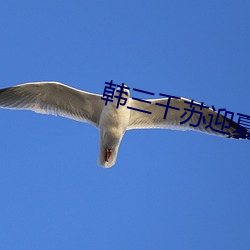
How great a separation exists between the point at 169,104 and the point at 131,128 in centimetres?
80

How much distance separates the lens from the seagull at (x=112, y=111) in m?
11.5

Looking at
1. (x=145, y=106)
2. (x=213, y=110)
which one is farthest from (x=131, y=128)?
(x=213, y=110)

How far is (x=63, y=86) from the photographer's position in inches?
461

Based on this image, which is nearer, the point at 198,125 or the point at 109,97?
the point at 109,97

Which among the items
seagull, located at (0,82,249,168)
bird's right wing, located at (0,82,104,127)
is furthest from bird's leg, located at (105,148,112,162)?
bird's right wing, located at (0,82,104,127)

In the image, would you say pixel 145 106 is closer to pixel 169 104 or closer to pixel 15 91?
pixel 169 104

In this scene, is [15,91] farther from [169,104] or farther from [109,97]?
[169,104]

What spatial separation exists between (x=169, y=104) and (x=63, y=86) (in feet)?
5.65

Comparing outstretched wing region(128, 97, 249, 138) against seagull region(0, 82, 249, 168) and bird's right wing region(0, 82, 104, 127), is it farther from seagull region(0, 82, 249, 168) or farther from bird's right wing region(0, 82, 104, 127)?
bird's right wing region(0, 82, 104, 127)

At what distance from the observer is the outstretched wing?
12110mm

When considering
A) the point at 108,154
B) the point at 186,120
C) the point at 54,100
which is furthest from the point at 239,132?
the point at 54,100

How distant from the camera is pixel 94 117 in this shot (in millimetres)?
12156

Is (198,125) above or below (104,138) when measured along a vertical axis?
above

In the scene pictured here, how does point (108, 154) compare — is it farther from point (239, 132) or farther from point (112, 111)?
point (239, 132)
